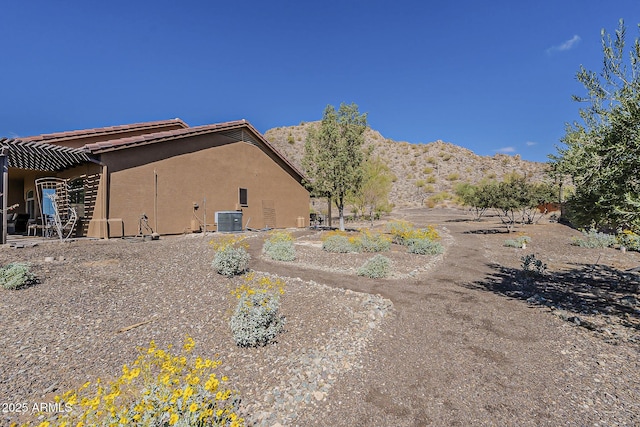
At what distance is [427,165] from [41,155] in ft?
208

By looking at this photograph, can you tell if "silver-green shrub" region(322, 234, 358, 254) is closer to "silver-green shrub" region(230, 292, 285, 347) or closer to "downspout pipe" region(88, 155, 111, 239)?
"silver-green shrub" region(230, 292, 285, 347)

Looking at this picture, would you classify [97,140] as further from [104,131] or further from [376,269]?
[376,269]

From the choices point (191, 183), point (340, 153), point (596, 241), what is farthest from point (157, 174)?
point (596, 241)

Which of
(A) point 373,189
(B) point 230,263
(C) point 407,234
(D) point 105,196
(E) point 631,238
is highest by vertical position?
(A) point 373,189

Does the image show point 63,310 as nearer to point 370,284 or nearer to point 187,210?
point 370,284

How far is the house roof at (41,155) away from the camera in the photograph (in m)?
→ 11.5

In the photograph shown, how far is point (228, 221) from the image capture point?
63.1 feet

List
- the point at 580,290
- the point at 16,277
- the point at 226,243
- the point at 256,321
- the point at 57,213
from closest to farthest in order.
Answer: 1. the point at 256,321
2. the point at 16,277
3. the point at 580,290
4. the point at 226,243
5. the point at 57,213

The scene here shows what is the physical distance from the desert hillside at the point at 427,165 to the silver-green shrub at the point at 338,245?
38476 millimetres

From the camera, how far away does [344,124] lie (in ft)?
74.2

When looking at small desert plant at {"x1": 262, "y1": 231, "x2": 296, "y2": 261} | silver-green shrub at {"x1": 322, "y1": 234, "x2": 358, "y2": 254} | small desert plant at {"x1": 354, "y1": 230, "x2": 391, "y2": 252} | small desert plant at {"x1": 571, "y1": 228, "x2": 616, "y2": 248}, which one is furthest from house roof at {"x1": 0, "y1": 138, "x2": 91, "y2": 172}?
small desert plant at {"x1": 571, "y1": 228, "x2": 616, "y2": 248}

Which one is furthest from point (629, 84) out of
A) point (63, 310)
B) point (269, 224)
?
point (269, 224)

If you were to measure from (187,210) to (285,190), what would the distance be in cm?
895

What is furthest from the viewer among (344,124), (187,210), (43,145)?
(344,124)
